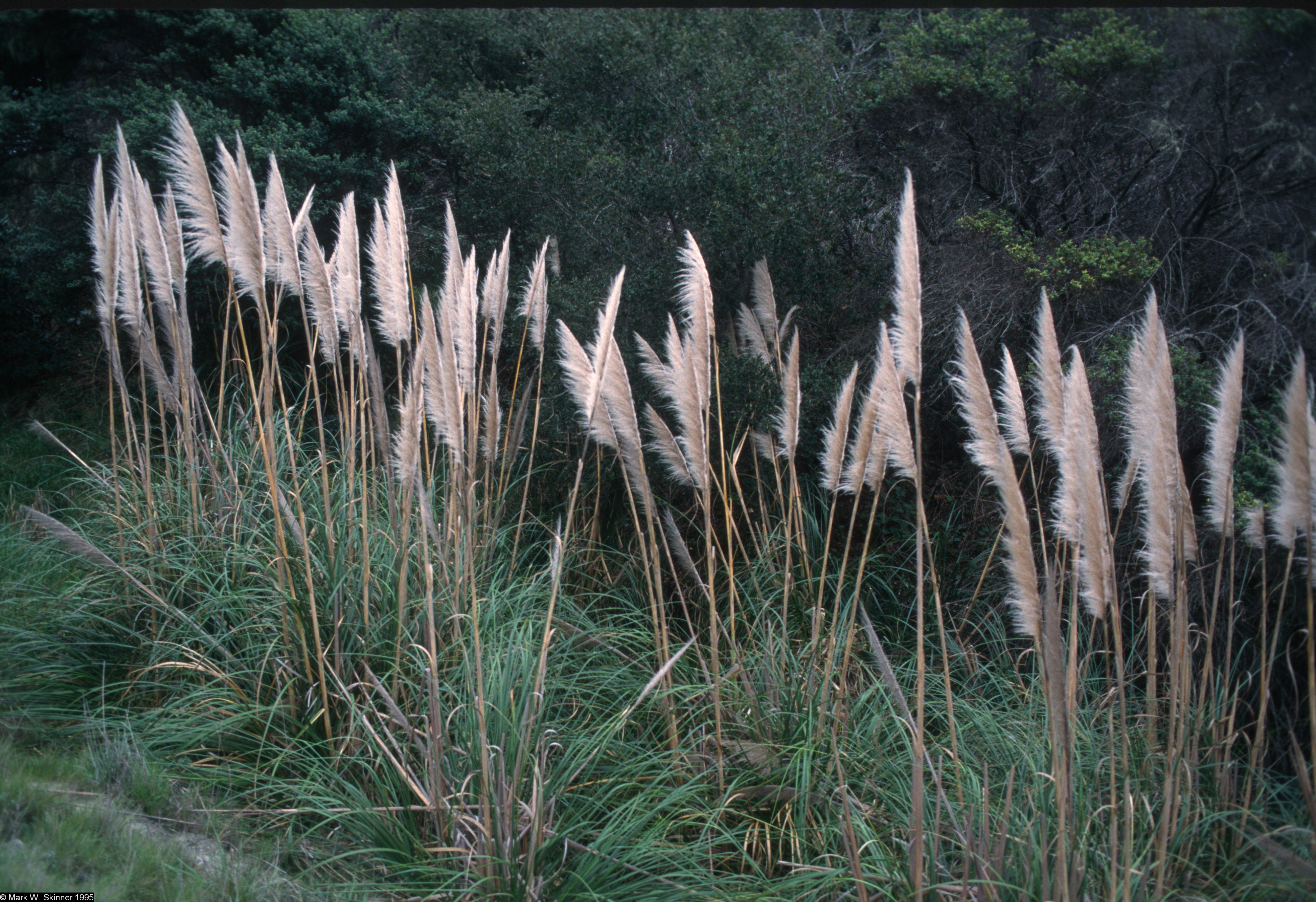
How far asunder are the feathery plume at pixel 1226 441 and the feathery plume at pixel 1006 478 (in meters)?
0.69

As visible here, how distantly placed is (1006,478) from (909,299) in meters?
0.59

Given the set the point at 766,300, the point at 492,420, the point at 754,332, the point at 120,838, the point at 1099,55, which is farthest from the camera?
the point at 1099,55

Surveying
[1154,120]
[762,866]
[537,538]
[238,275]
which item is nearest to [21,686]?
[238,275]

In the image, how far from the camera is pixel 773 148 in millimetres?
5285

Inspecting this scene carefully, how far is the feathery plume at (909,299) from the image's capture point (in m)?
2.40

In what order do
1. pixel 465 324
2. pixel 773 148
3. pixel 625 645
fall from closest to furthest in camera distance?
pixel 465 324, pixel 625 645, pixel 773 148

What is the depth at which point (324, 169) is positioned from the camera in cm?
695

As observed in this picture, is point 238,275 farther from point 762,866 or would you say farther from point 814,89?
point 814,89

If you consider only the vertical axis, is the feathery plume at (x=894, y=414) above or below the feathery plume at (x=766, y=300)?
below

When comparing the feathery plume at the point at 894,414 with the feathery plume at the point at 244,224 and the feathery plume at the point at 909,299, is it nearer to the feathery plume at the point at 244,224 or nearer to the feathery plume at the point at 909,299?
the feathery plume at the point at 909,299

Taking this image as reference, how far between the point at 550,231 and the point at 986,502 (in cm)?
381

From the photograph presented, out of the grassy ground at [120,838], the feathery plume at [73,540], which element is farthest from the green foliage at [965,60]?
the grassy ground at [120,838]

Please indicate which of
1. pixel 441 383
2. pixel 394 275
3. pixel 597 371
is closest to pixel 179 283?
pixel 394 275

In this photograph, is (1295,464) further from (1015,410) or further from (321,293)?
(321,293)
